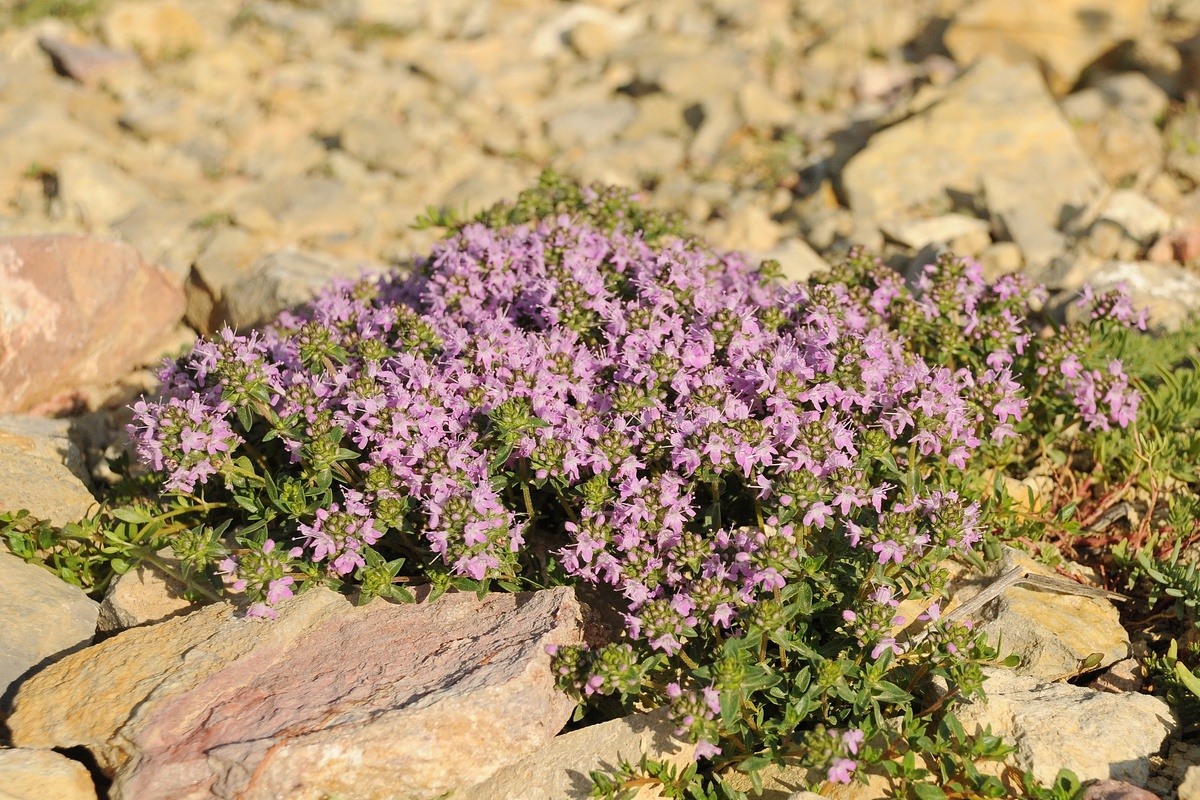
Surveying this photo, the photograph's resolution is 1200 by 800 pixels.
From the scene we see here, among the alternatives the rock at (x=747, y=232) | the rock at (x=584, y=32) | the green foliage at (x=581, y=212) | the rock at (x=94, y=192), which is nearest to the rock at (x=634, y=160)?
the rock at (x=747, y=232)

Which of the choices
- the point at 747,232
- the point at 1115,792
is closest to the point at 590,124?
the point at 747,232

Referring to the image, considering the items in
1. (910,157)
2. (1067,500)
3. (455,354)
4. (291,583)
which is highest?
(455,354)

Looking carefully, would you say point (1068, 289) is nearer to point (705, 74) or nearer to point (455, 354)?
point (455, 354)

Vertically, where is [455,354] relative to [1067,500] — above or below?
above

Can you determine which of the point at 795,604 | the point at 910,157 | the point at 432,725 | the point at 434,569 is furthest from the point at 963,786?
the point at 910,157

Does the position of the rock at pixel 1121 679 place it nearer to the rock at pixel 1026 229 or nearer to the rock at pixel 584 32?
the rock at pixel 1026 229

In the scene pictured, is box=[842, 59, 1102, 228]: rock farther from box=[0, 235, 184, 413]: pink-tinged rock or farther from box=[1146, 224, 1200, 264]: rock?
box=[0, 235, 184, 413]: pink-tinged rock
